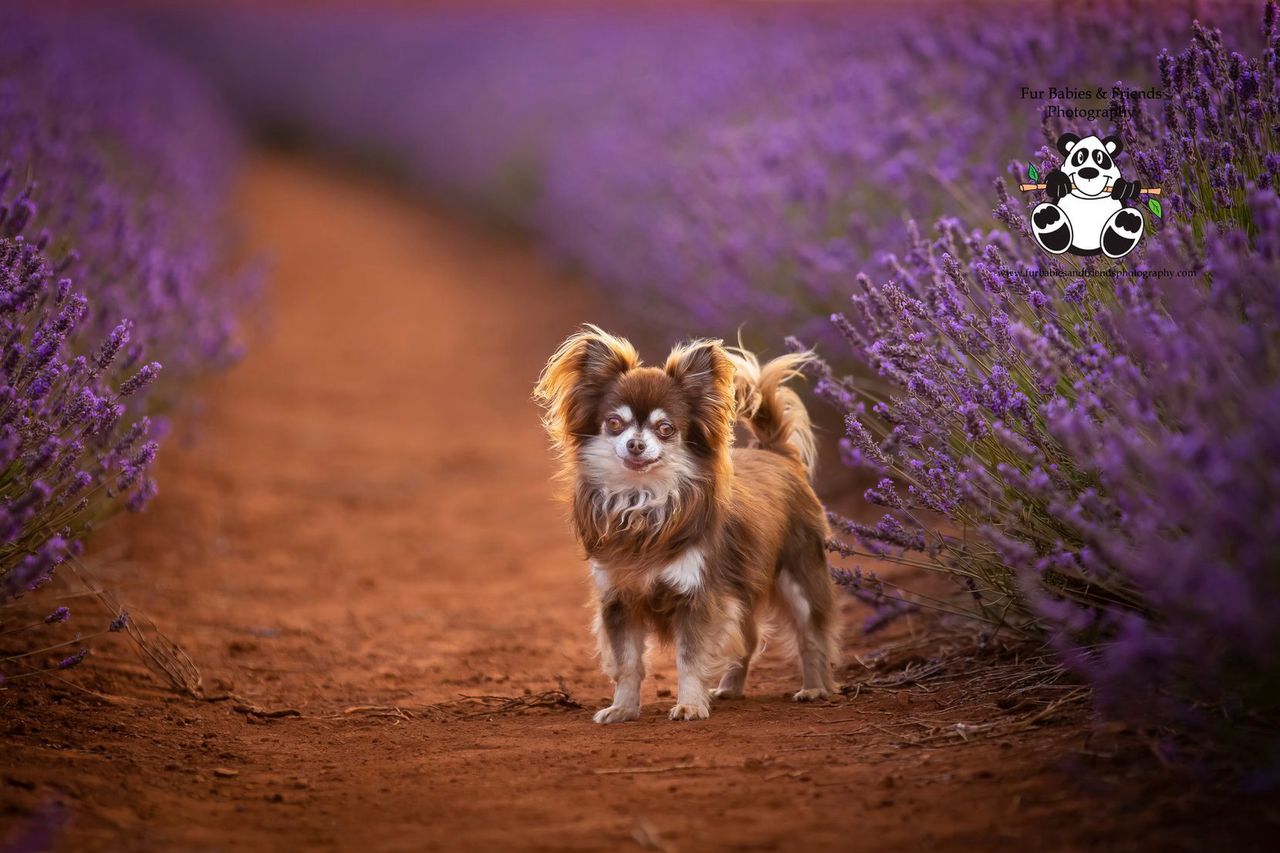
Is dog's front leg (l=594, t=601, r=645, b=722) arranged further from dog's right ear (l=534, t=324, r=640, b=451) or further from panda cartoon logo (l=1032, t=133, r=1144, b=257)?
panda cartoon logo (l=1032, t=133, r=1144, b=257)

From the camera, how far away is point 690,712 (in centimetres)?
372

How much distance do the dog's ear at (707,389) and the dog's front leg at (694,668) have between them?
0.57m

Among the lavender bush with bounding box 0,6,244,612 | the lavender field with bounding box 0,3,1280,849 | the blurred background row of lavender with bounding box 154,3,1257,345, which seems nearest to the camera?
the lavender field with bounding box 0,3,1280,849

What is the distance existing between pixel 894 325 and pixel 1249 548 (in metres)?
1.79

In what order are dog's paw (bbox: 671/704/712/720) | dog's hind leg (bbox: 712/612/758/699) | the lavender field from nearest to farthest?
1. the lavender field
2. dog's paw (bbox: 671/704/712/720)
3. dog's hind leg (bbox: 712/612/758/699)

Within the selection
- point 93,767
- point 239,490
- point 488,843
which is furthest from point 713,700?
point 239,490

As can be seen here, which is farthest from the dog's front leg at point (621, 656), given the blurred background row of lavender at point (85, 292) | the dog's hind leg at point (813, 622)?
the blurred background row of lavender at point (85, 292)

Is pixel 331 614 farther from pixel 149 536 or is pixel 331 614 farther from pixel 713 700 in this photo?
pixel 713 700

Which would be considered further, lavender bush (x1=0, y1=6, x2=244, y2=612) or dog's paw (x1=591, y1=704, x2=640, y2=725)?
dog's paw (x1=591, y1=704, x2=640, y2=725)

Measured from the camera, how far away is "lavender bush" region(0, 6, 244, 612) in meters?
3.42

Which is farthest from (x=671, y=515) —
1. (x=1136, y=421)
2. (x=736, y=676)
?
(x=1136, y=421)

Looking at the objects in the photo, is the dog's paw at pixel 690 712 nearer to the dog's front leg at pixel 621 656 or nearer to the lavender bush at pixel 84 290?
the dog's front leg at pixel 621 656

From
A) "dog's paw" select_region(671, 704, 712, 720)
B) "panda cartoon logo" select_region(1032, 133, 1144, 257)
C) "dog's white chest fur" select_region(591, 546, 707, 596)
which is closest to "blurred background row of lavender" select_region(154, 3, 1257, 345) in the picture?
"panda cartoon logo" select_region(1032, 133, 1144, 257)

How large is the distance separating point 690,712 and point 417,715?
89 centimetres
